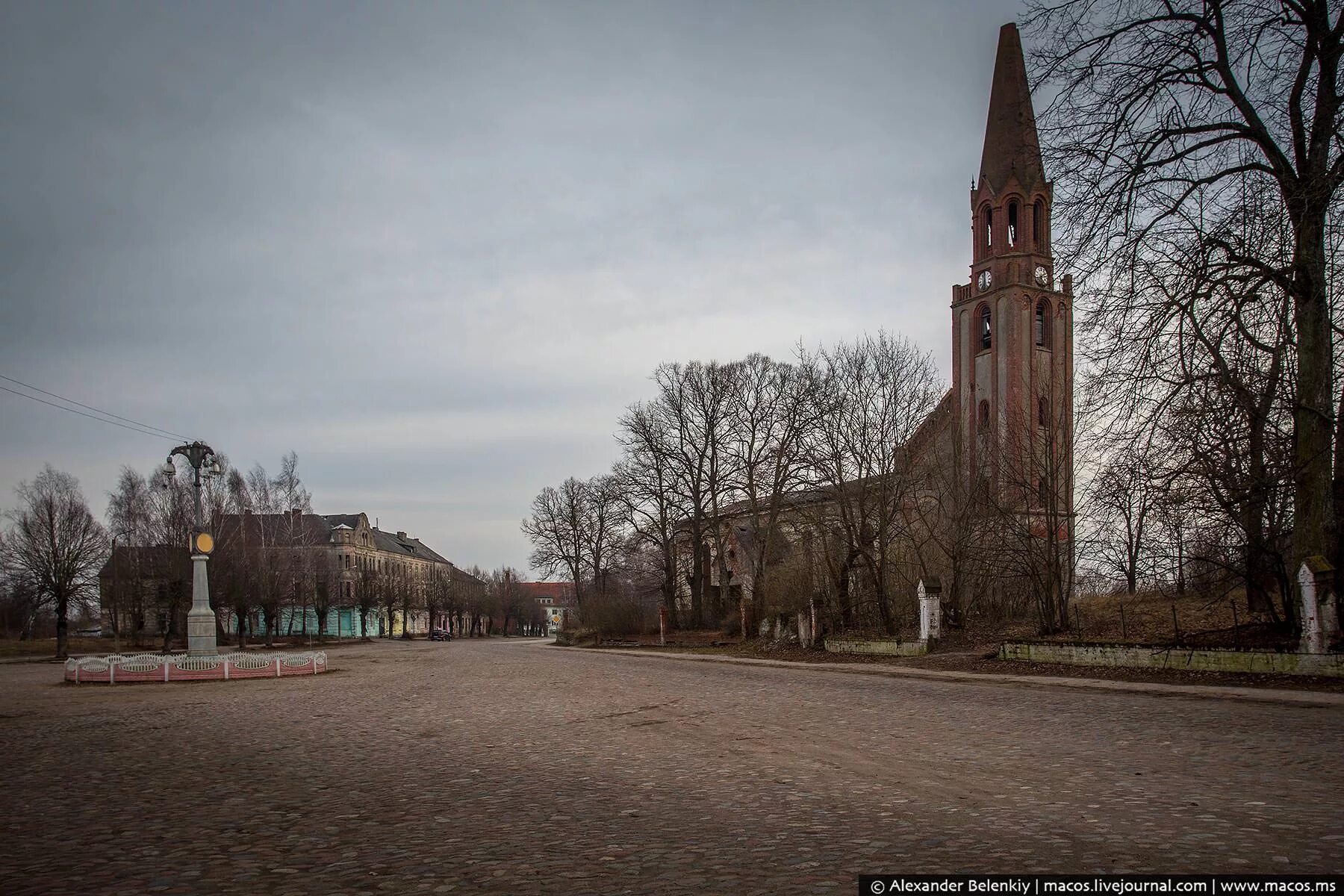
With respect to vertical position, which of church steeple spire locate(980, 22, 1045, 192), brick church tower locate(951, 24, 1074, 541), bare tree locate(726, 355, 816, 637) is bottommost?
bare tree locate(726, 355, 816, 637)

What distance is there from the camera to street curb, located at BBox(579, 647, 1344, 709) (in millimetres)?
13938

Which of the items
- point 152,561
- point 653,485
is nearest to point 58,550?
point 152,561

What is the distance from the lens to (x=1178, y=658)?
711 inches

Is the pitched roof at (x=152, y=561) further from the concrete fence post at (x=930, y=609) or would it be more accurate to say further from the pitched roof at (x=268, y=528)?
the concrete fence post at (x=930, y=609)

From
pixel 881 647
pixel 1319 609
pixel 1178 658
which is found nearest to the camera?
pixel 1319 609

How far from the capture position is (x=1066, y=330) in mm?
54219

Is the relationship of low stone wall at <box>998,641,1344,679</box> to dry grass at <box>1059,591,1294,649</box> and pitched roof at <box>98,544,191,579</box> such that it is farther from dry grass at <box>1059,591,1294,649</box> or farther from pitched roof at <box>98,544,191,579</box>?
pitched roof at <box>98,544,191,579</box>

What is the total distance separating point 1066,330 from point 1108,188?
137 feet

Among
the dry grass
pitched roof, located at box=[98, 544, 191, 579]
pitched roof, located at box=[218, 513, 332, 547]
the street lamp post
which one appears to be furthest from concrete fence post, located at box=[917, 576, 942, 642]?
pitched roof, located at box=[218, 513, 332, 547]

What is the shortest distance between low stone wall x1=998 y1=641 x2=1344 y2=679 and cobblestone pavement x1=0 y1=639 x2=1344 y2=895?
114 inches

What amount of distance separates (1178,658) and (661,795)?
14525mm

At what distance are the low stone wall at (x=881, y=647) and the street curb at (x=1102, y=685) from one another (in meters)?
1.77

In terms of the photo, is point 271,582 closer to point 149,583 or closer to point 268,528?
point 149,583

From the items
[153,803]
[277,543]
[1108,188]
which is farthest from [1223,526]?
[277,543]
